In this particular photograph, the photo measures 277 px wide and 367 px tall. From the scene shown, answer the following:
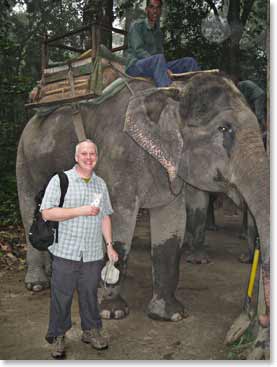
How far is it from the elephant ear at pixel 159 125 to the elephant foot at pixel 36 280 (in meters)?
1.48

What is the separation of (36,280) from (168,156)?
5.25ft

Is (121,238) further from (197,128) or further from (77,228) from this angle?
(197,128)

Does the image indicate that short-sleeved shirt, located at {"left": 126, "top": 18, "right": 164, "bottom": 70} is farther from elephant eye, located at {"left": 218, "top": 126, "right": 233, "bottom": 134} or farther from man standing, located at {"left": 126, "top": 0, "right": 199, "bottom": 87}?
elephant eye, located at {"left": 218, "top": 126, "right": 233, "bottom": 134}

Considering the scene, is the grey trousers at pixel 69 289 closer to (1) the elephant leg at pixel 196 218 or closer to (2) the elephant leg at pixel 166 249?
(2) the elephant leg at pixel 166 249

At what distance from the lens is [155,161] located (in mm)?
2910

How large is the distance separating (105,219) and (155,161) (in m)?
0.63

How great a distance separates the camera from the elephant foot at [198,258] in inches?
170

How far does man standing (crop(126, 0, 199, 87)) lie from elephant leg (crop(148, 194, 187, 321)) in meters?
0.85

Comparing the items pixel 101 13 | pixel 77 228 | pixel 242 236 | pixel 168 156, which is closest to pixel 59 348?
pixel 77 228

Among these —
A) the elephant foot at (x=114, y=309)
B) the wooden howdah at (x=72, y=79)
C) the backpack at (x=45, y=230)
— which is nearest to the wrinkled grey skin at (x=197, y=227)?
the elephant foot at (x=114, y=309)

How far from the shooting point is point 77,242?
7.60 feet

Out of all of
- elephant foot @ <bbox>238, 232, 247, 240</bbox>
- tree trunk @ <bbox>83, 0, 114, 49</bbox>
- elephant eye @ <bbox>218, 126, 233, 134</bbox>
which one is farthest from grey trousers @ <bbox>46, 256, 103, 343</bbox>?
elephant foot @ <bbox>238, 232, 247, 240</bbox>

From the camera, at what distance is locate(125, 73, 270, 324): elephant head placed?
2.64 metres


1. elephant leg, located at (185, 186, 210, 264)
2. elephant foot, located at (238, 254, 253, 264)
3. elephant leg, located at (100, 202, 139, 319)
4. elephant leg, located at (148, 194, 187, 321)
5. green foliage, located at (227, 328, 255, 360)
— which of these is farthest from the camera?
elephant leg, located at (185, 186, 210, 264)
